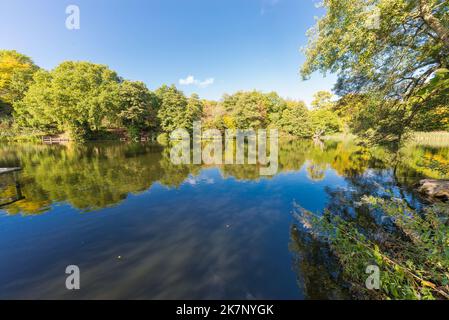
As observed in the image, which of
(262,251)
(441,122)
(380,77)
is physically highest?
(380,77)

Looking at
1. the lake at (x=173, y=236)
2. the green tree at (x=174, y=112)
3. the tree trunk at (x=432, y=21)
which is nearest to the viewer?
the lake at (x=173, y=236)

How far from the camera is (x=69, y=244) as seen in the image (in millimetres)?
4488

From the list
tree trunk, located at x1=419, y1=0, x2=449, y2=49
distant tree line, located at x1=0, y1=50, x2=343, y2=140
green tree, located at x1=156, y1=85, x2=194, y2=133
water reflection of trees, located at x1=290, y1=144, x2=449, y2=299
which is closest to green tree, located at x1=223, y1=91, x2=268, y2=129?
distant tree line, located at x1=0, y1=50, x2=343, y2=140

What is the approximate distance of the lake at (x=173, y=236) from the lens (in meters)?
3.25

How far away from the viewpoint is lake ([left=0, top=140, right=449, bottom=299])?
10.7ft

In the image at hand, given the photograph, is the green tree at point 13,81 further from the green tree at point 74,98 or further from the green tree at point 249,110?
the green tree at point 249,110

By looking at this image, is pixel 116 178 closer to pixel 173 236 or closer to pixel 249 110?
pixel 173 236

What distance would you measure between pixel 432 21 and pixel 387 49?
129cm

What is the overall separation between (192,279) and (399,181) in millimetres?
11823

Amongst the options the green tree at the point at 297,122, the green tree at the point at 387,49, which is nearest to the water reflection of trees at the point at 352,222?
the green tree at the point at 387,49

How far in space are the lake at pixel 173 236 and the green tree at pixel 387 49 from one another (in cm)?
222

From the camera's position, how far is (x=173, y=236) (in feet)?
15.9
